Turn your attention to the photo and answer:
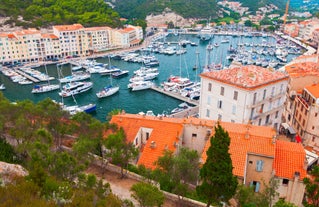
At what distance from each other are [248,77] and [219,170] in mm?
23417

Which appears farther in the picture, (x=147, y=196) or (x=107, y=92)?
(x=107, y=92)

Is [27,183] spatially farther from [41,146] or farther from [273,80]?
[273,80]

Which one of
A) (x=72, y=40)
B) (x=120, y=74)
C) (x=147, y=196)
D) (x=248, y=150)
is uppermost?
(x=147, y=196)

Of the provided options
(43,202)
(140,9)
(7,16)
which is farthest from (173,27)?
(43,202)

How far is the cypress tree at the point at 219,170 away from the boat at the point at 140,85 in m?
57.8

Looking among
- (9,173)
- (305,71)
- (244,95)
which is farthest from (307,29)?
(9,173)

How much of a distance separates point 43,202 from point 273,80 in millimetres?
32655

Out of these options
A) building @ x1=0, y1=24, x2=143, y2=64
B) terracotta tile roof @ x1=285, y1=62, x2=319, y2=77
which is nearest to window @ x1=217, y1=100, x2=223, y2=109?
terracotta tile roof @ x1=285, y1=62, x2=319, y2=77

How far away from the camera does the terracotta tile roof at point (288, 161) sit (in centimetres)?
2414

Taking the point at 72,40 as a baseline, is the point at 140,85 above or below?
below

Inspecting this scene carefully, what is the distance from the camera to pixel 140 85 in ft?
244

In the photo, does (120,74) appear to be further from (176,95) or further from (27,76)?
(27,76)

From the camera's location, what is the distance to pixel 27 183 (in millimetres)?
13875

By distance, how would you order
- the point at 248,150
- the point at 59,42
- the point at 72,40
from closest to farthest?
the point at 248,150 → the point at 59,42 → the point at 72,40
